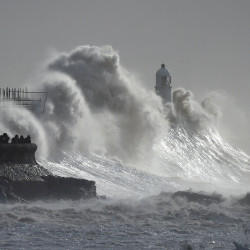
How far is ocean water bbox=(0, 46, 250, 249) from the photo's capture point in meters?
21.9

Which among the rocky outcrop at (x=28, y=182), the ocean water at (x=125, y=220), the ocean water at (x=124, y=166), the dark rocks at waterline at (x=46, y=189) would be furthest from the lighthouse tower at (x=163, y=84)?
the rocky outcrop at (x=28, y=182)

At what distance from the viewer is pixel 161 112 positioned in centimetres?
6156

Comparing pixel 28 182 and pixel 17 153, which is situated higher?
pixel 17 153

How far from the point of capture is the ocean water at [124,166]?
861 inches

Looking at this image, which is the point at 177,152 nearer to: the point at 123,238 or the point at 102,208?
the point at 102,208

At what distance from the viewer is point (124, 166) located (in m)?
44.0

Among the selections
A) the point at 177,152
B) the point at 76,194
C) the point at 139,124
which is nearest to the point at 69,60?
the point at 139,124

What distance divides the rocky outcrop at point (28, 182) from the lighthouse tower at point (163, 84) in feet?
116

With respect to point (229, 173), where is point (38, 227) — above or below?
below

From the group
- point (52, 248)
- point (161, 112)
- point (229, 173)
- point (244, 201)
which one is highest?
point (161, 112)

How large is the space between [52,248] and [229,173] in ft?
130

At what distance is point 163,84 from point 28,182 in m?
38.6

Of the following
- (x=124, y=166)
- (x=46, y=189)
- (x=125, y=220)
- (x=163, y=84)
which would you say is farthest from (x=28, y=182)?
(x=163, y=84)

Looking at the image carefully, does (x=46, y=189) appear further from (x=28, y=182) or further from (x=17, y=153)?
(x=17, y=153)
